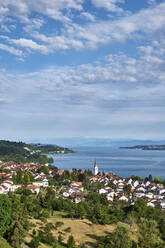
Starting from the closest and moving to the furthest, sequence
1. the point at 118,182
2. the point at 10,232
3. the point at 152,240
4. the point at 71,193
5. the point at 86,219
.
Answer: the point at 10,232 → the point at 152,240 → the point at 86,219 → the point at 71,193 → the point at 118,182

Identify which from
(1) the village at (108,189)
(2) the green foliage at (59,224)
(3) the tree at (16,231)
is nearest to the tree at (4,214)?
(3) the tree at (16,231)

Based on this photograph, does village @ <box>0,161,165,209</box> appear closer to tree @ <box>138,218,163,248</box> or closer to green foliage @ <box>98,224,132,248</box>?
tree @ <box>138,218,163,248</box>

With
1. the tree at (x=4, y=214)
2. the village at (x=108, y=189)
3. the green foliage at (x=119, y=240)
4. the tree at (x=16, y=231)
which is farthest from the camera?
the village at (x=108, y=189)

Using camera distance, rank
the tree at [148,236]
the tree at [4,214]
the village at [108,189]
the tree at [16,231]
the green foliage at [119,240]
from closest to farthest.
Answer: the tree at [16,231] < the tree at [4,214] < the green foliage at [119,240] < the tree at [148,236] < the village at [108,189]

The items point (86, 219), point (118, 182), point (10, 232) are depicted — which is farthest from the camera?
point (118, 182)

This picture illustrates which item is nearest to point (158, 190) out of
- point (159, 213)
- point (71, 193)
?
point (71, 193)

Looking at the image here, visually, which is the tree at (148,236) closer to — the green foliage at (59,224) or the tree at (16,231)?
the green foliage at (59,224)

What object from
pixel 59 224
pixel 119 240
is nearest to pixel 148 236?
pixel 119 240

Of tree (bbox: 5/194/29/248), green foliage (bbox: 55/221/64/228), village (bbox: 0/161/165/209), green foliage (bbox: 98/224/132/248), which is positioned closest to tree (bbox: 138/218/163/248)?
green foliage (bbox: 98/224/132/248)

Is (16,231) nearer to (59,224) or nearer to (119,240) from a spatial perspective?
(119,240)

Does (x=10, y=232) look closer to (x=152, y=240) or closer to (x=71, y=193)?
(x=152, y=240)

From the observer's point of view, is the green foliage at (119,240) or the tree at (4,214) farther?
the green foliage at (119,240)
